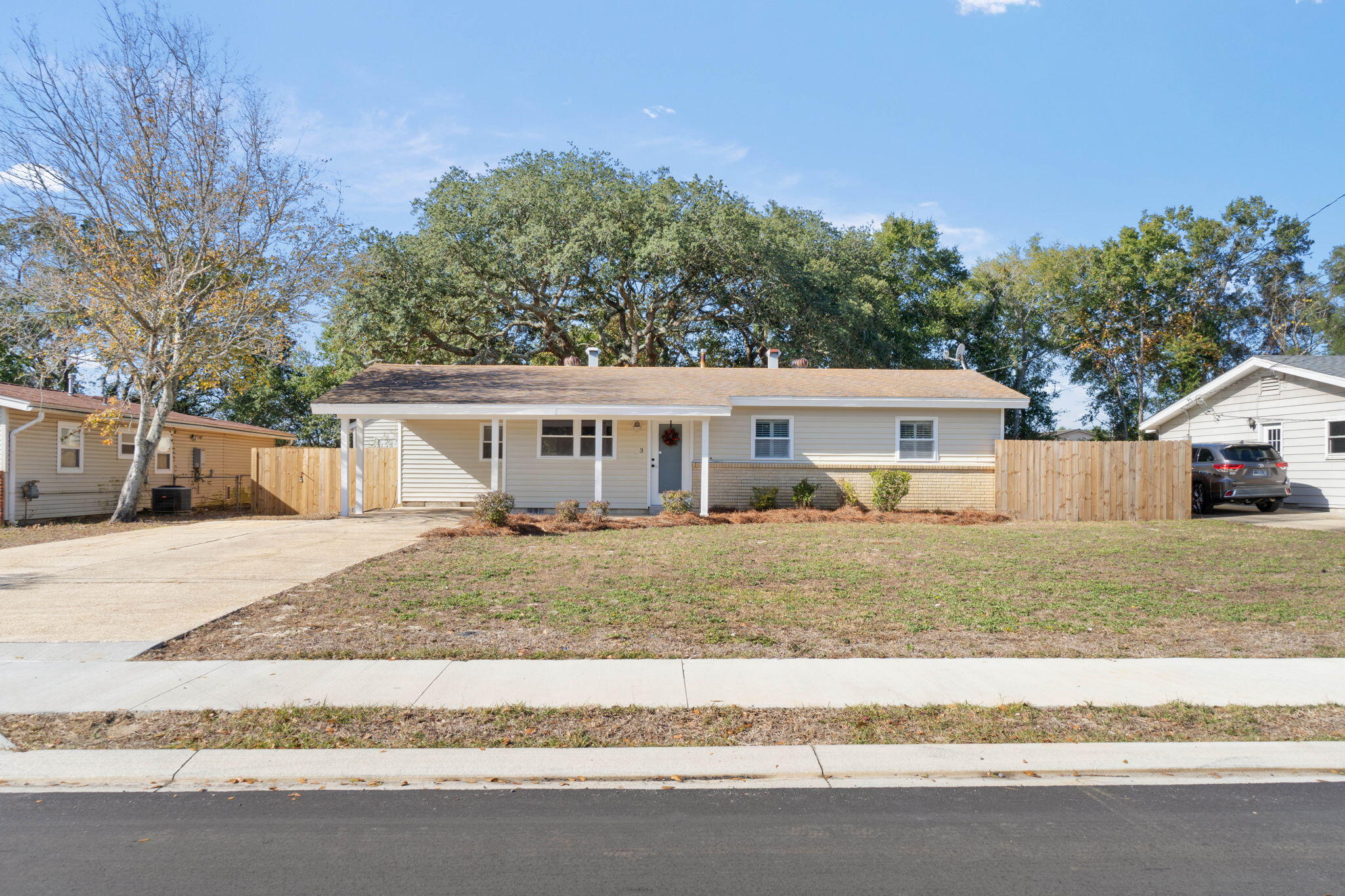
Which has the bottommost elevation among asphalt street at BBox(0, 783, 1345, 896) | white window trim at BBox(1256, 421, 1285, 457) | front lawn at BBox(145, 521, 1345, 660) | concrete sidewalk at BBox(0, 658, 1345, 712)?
asphalt street at BBox(0, 783, 1345, 896)

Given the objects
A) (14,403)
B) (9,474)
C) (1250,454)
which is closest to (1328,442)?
(1250,454)

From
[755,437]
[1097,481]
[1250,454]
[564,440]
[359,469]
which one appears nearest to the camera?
[1097,481]

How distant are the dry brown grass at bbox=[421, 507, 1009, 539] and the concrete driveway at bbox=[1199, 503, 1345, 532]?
494cm

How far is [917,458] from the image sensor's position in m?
19.7

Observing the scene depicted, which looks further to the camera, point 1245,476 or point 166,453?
point 166,453

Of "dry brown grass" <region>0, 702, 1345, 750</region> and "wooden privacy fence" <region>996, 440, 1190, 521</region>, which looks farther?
"wooden privacy fence" <region>996, 440, 1190, 521</region>

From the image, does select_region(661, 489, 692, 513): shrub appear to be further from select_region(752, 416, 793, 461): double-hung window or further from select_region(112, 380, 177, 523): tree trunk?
select_region(112, 380, 177, 523): tree trunk

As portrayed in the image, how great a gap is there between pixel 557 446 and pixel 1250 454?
16438mm

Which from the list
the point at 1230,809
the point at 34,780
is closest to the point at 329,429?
the point at 34,780

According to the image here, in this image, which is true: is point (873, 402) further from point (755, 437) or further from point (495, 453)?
point (495, 453)

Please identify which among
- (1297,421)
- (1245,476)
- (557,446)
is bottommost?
(1245,476)

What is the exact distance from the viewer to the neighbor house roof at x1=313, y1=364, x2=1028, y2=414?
1777cm

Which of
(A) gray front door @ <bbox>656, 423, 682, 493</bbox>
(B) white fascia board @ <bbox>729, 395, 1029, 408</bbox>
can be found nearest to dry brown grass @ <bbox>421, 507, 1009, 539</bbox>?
(A) gray front door @ <bbox>656, 423, 682, 493</bbox>

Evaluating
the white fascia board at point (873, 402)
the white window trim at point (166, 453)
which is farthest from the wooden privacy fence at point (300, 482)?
the white fascia board at point (873, 402)
